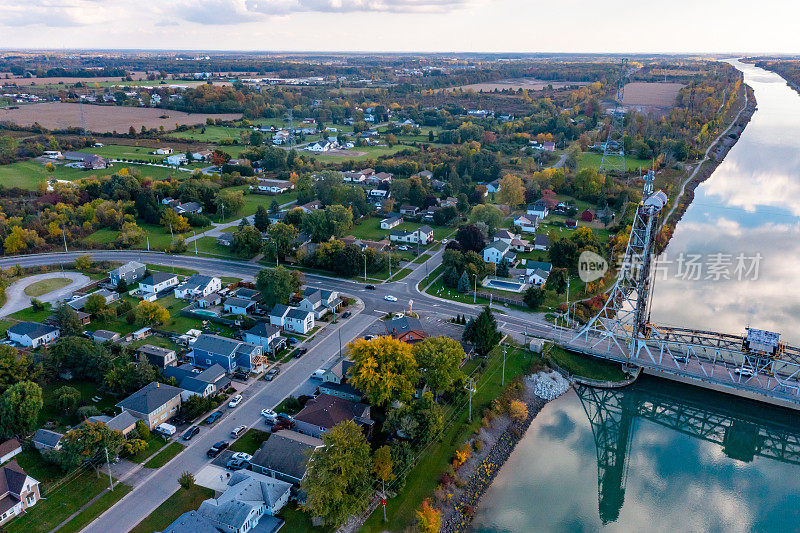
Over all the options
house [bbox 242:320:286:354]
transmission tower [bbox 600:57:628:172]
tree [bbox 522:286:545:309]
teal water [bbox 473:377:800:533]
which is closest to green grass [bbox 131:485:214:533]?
house [bbox 242:320:286:354]

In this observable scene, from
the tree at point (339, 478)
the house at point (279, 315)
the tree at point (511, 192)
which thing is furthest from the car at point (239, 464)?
the tree at point (511, 192)

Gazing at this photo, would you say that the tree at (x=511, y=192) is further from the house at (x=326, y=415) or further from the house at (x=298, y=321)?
the house at (x=326, y=415)

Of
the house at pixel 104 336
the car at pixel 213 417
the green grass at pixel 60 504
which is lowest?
the car at pixel 213 417

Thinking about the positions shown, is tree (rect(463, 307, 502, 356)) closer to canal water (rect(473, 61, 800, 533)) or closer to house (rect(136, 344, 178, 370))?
canal water (rect(473, 61, 800, 533))

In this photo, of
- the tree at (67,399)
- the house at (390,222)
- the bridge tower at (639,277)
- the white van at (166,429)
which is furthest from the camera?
the house at (390,222)

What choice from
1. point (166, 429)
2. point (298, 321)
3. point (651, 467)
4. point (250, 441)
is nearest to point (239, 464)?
point (250, 441)

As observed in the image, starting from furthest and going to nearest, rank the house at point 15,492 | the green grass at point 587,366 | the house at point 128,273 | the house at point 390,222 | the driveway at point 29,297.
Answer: the house at point 390,222
the house at point 128,273
the driveway at point 29,297
the green grass at point 587,366
the house at point 15,492

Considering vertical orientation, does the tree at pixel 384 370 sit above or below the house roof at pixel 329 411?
above
